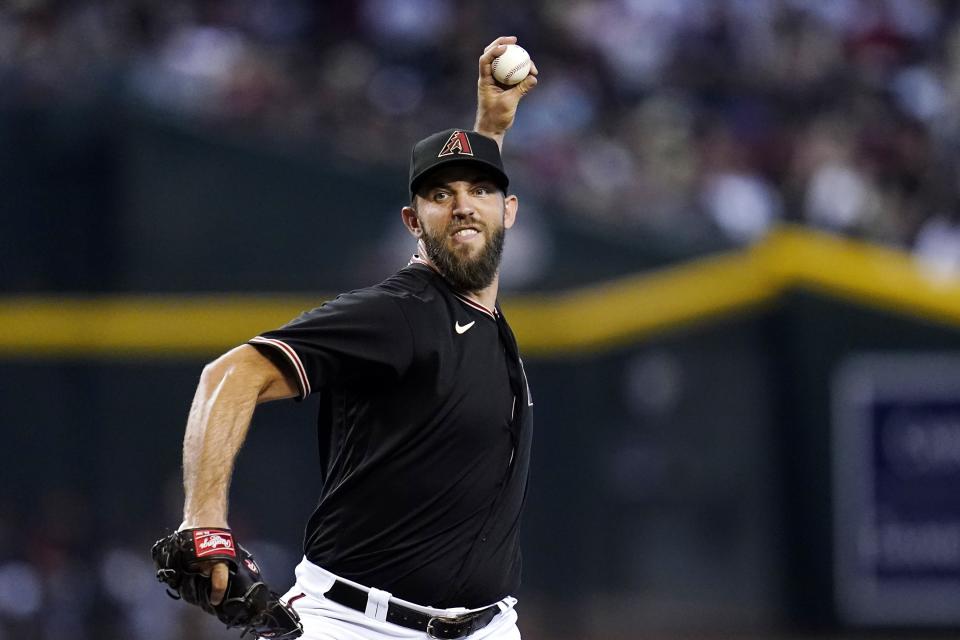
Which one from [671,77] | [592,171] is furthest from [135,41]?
[671,77]

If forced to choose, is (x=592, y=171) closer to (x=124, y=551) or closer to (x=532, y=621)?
(x=532, y=621)

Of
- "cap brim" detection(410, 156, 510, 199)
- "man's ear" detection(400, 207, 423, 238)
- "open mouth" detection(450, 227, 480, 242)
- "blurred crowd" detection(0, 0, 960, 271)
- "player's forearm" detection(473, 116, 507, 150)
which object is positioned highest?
"blurred crowd" detection(0, 0, 960, 271)

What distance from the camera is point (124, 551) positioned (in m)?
10.9

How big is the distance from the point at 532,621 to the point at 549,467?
1071 millimetres

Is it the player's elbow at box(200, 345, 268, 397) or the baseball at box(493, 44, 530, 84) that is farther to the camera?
the baseball at box(493, 44, 530, 84)

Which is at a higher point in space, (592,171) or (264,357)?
(592,171)

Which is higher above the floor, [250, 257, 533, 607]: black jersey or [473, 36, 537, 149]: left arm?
[473, 36, 537, 149]: left arm

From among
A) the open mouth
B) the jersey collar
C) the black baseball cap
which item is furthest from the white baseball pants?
the black baseball cap

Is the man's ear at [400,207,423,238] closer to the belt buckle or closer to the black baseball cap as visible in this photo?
the black baseball cap

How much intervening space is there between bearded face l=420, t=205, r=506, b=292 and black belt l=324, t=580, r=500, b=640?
0.82 m

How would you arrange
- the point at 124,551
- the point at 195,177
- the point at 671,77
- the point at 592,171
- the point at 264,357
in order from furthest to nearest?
the point at 671,77 < the point at 592,171 < the point at 195,177 < the point at 124,551 < the point at 264,357

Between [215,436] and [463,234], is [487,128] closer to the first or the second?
[463,234]

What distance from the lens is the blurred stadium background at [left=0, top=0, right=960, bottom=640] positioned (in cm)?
1090

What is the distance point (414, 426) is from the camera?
3.80 meters
